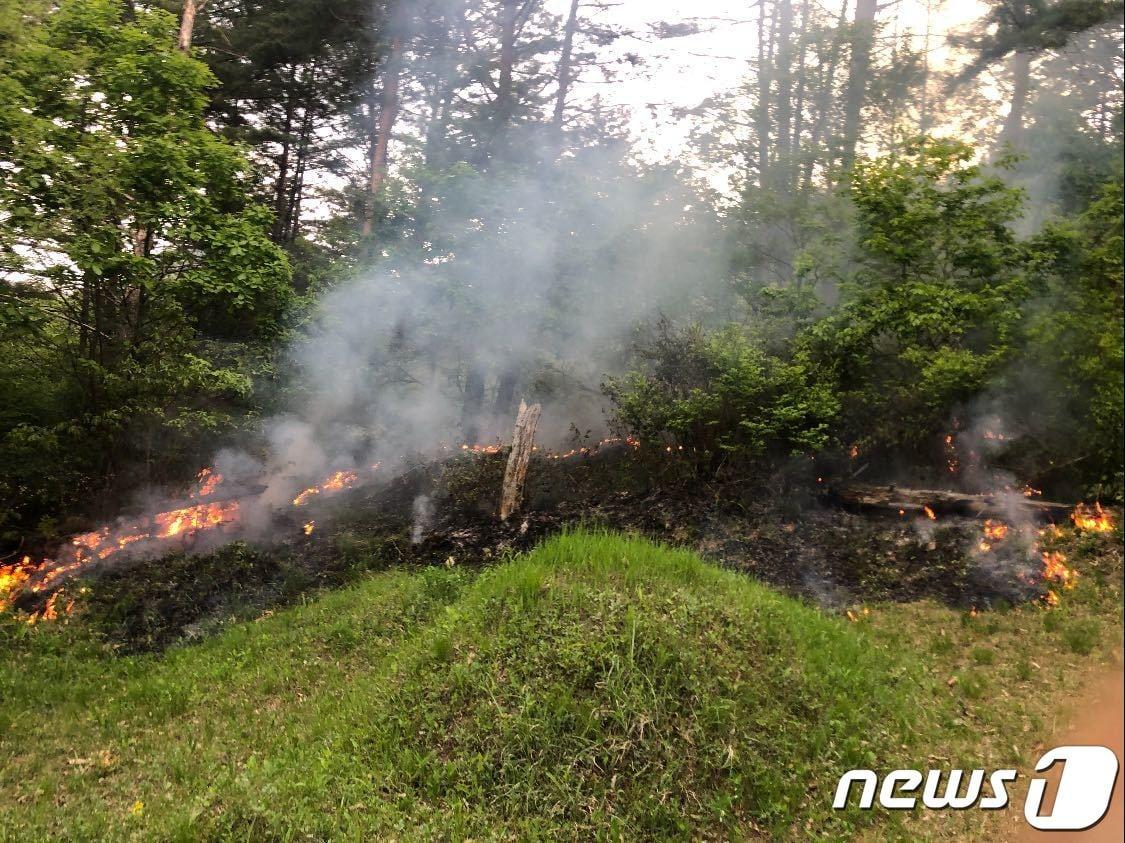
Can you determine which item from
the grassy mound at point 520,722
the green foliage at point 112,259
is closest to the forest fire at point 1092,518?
the grassy mound at point 520,722

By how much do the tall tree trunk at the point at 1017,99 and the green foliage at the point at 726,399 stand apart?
15.4ft

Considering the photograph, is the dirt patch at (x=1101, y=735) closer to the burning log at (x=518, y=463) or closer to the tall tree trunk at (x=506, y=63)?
the burning log at (x=518, y=463)

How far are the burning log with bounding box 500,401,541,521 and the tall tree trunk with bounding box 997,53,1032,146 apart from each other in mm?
7793

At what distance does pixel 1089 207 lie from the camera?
7266mm

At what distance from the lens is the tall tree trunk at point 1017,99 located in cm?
923

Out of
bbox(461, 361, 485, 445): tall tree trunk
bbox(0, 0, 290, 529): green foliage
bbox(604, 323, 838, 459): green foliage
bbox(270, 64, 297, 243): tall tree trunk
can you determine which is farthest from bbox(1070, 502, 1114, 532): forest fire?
bbox(270, 64, 297, 243): tall tree trunk

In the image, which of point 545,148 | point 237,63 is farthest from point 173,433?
point 545,148

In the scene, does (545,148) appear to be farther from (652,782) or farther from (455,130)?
(652,782)

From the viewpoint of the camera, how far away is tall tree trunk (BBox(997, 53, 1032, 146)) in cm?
923

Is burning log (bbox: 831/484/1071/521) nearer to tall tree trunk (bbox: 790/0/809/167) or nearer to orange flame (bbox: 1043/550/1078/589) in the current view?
orange flame (bbox: 1043/550/1078/589)

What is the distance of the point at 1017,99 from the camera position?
9477mm

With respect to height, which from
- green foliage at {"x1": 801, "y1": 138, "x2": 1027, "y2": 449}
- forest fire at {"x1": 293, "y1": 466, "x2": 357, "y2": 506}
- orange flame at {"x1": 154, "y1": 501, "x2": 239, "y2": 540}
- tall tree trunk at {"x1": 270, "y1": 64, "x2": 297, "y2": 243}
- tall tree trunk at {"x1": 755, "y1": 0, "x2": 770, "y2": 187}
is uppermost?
tall tree trunk at {"x1": 755, "y1": 0, "x2": 770, "y2": 187}

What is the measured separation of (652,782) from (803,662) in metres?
1.82

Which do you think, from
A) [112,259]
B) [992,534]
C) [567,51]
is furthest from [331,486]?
[567,51]
